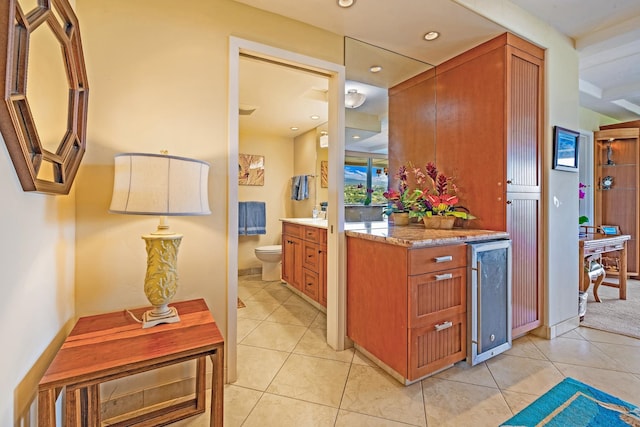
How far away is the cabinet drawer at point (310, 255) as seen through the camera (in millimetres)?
2961

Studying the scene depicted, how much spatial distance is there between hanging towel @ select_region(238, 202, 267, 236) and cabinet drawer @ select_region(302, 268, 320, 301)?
1.44 meters

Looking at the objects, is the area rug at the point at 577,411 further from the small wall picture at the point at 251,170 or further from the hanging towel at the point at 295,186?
the small wall picture at the point at 251,170

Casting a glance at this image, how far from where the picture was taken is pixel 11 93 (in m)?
0.74

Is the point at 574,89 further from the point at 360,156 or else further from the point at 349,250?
the point at 349,250

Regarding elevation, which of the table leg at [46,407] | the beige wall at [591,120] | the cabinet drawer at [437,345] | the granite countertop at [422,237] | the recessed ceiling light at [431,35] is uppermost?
the beige wall at [591,120]

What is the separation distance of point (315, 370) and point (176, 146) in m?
1.62

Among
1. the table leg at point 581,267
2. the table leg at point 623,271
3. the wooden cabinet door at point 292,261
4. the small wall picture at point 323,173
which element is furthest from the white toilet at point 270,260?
the table leg at point 623,271

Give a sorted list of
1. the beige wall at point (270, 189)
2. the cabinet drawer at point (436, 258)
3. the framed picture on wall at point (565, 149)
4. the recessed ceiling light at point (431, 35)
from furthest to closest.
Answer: the beige wall at point (270, 189) → the framed picture on wall at point (565, 149) → the recessed ceiling light at point (431, 35) → the cabinet drawer at point (436, 258)

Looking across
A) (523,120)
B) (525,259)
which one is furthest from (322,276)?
(523,120)

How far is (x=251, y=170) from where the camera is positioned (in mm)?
4457

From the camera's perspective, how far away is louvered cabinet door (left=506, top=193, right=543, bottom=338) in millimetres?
2154

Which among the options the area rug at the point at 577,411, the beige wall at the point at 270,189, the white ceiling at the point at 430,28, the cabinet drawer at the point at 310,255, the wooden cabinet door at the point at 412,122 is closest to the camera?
A: the area rug at the point at 577,411

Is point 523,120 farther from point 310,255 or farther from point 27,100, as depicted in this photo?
point 27,100

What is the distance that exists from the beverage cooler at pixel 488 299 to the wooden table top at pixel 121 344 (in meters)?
1.55
